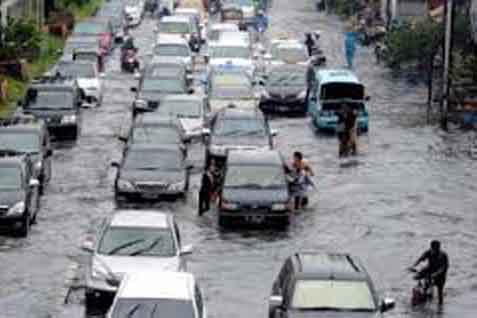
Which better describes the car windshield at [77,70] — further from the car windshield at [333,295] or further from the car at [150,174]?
the car windshield at [333,295]

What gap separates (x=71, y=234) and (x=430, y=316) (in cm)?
954

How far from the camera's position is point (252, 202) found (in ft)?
120

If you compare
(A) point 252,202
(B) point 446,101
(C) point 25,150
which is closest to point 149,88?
(B) point 446,101

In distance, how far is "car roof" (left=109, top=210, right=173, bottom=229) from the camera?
1238 inches

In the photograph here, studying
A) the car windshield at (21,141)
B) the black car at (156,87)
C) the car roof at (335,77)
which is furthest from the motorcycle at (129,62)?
the car windshield at (21,141)

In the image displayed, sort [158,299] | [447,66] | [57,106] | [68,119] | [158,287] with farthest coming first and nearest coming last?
1. [447,66]
2. [57,106]
3. [68,119]
4. [158,287]
5. [158,299]

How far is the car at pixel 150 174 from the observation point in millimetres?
39000

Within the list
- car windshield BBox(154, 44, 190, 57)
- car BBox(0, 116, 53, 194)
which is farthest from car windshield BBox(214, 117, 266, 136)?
car windshield BBox(154, 44, 190, 57)

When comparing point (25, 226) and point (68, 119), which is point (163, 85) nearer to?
point (68, 119)

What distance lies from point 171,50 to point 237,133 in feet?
70.2

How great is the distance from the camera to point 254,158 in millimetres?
38781

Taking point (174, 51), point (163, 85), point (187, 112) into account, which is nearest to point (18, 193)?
point (187, 112)

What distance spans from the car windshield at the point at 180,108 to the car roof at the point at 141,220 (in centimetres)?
1649

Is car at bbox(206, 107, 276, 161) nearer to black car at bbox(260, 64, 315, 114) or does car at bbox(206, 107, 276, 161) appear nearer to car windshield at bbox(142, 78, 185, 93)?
car windshield at bbox(142, 78, 185, 93)
